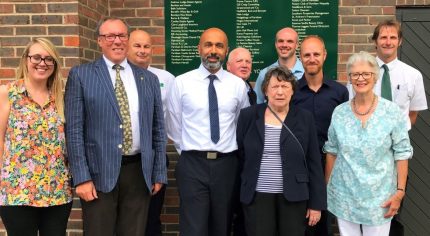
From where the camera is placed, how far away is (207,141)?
3398 mm

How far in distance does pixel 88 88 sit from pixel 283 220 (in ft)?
5.46

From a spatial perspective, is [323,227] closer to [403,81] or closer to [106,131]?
[403,81]

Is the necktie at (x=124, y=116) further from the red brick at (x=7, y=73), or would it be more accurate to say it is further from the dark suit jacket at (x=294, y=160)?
the red brick at (x=7, y=73)

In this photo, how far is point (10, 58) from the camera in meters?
3.93

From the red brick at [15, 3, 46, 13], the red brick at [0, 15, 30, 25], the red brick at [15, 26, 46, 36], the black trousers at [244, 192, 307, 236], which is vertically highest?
the red brick at [15, 3, 46, 13]

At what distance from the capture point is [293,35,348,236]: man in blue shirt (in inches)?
141

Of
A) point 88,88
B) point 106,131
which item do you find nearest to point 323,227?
point 106,131

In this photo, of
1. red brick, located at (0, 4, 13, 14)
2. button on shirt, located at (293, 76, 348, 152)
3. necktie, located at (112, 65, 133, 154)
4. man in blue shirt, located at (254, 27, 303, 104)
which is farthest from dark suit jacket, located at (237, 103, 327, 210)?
red brick, located at (0, 4, 13, 14)

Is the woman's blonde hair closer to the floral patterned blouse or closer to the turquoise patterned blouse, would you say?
the floral patterned blouse

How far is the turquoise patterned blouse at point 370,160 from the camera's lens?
9.86 feet

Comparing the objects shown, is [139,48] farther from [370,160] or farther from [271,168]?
[370,160]

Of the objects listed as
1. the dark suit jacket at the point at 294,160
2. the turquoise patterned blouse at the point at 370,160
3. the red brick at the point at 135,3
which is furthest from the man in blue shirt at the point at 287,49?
the red brick at the point at 135,3

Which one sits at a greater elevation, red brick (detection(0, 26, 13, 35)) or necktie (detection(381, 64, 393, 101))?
red brick (detection(0, 26, 13, 35))

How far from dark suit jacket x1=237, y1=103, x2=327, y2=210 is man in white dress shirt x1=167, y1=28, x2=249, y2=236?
0.69ft
